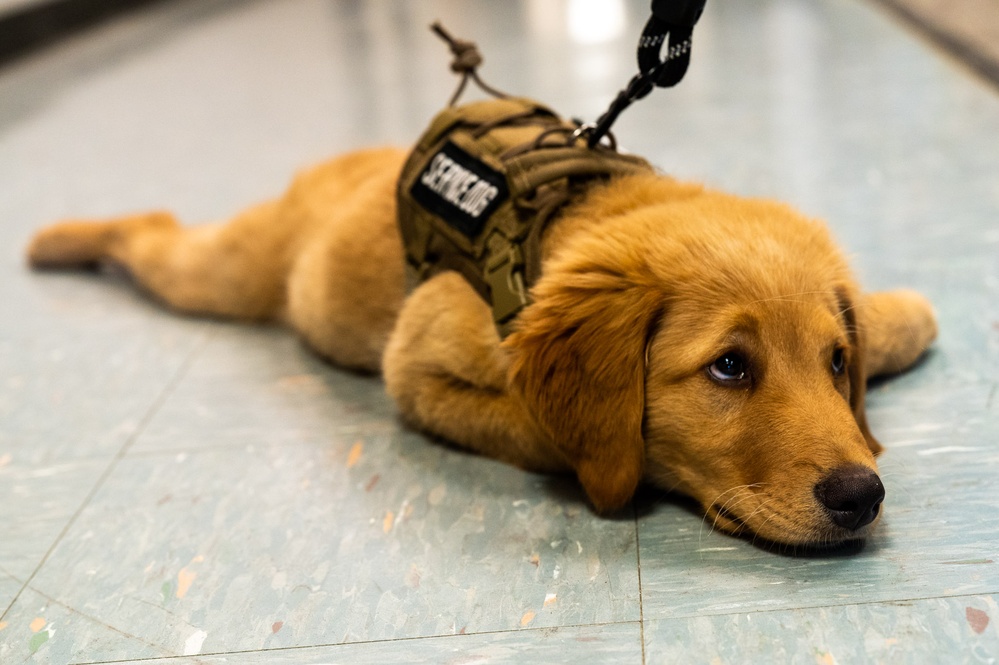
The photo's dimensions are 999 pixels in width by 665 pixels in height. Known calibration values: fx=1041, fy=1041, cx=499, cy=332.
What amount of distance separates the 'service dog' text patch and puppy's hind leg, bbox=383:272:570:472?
0.54 ft

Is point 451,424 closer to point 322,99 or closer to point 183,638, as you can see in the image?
point 183,638

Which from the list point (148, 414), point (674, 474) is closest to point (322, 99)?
point (148, 414)

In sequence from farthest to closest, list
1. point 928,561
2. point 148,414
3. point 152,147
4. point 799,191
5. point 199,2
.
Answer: point 199,2 → point 152,147 → point 799,191 → point 148,414 → point 928,561

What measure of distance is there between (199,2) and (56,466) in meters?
12.6

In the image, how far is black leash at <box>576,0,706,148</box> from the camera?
2445mm

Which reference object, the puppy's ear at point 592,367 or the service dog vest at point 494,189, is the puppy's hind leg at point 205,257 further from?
the puppy's ear at point 592,367

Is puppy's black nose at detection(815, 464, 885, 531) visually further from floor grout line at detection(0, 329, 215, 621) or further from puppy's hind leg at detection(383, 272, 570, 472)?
floor grout line at detection(0, 329, 215, 621)

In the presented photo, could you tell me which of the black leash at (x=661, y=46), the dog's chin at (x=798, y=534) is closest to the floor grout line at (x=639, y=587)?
the dog's chin at (x=798, y=534)

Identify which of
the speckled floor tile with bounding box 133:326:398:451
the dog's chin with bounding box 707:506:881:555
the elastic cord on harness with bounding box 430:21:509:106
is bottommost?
the speckled floor tile with bounding box 133:326:398:451

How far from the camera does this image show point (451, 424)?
2.69 m

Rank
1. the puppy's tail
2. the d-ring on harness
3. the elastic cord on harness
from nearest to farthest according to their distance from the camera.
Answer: the d-ring on harness
the elastic cord on harness
the puppy's tail

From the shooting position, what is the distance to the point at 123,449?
3012 millimetres

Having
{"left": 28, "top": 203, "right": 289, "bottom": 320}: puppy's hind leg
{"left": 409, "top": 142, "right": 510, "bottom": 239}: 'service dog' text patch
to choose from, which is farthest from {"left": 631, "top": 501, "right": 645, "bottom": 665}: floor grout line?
{"left": 28, "top": 203, "right": 289, "bottom": 320}: puppy's hind leg

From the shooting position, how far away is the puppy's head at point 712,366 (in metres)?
2.08
